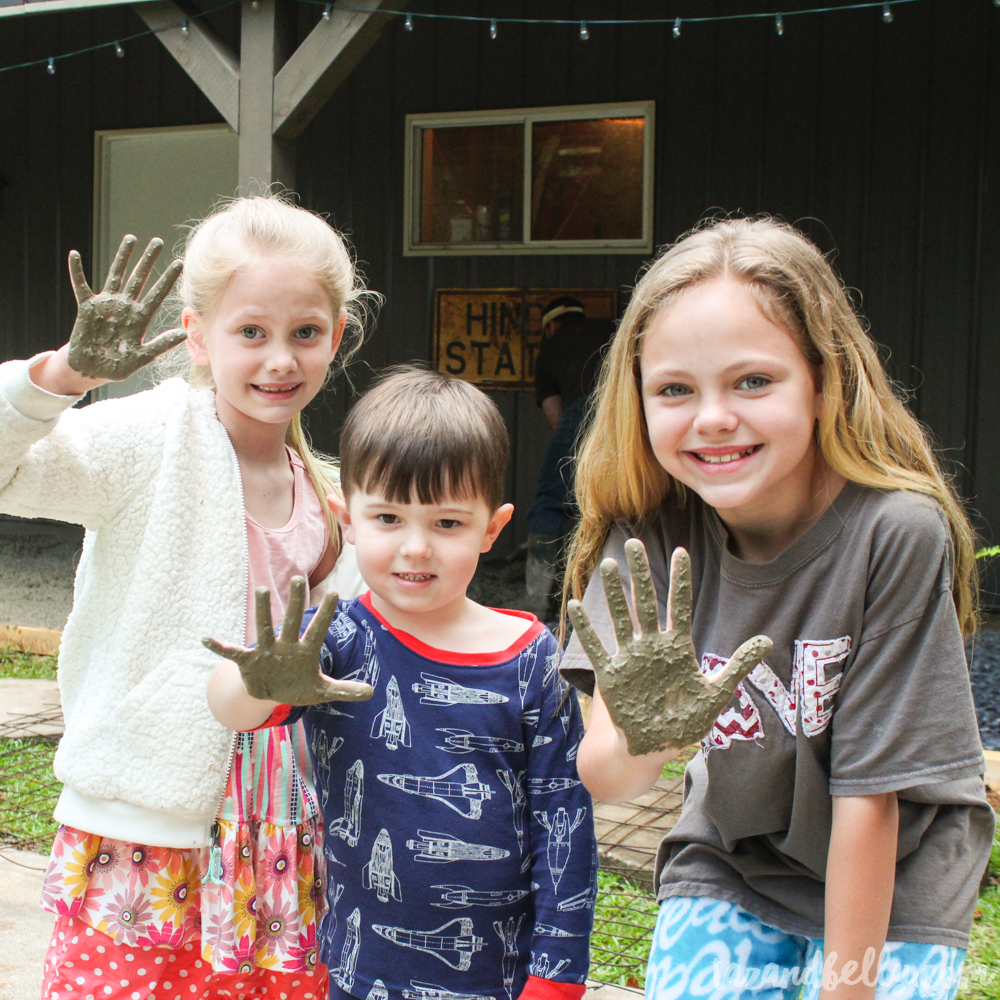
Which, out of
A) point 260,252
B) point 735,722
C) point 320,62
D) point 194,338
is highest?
point 320,62

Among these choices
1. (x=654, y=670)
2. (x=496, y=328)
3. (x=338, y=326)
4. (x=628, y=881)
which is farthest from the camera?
(x=496, y=328)

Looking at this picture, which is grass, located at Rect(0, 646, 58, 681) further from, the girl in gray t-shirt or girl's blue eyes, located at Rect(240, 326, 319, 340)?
the girl in gray t-shirt

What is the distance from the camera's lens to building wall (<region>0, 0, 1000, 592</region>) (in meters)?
5.76

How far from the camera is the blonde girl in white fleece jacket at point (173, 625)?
153cm

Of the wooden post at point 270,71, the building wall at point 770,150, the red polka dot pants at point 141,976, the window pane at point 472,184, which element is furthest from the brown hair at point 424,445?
the window pane at point 472,184

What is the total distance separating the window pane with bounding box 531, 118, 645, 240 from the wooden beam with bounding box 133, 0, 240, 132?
262 centimetres

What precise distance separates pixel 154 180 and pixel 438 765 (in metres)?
7.03

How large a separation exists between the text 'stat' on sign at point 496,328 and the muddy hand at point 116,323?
16.7 ft

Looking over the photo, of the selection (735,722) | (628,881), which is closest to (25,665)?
(628,881)

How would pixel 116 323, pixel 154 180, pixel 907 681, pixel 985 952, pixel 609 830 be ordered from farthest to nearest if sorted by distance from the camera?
pixel 154 180, pixel 609 830, pixel 985 952, pixel 116 323, pixel 907 681

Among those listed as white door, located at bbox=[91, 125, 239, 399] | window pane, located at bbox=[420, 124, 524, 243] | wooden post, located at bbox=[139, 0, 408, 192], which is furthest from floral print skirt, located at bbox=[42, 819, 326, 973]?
white door, located at bbox=[91, 125, 239, 399]

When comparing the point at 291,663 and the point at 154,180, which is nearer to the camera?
the point at 291,663

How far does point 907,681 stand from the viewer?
1.26 m

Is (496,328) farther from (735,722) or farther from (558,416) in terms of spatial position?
(735,722)
